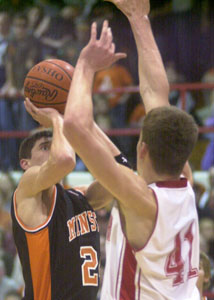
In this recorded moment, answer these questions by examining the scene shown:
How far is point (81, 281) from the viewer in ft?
11.6

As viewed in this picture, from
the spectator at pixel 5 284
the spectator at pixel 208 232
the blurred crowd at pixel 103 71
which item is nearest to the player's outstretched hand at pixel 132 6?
the spectator at pixel 208 232

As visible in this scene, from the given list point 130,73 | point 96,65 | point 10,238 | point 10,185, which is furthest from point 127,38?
point 96,65

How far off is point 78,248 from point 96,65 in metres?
1.40

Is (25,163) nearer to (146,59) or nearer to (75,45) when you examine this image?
(146,59)

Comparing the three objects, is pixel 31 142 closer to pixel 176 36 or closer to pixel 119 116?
pixel 119 116

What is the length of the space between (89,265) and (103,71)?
609cm

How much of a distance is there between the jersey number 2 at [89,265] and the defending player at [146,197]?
2.98 feet

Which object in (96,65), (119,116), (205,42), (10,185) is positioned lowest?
(10,185)

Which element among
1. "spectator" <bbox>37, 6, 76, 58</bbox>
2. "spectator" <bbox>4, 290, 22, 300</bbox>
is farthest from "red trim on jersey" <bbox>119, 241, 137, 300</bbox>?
"spectator" <bbox>37, 6, 76, 58</bbox>

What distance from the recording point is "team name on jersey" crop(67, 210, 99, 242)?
3.60m

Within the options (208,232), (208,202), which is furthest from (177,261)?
(208,202)

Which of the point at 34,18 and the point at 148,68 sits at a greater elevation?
the point at 148,68

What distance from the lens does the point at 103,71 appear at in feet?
30.7

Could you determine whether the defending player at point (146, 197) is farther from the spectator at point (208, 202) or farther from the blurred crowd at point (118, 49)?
the blurred crowd at point (118, 49)
